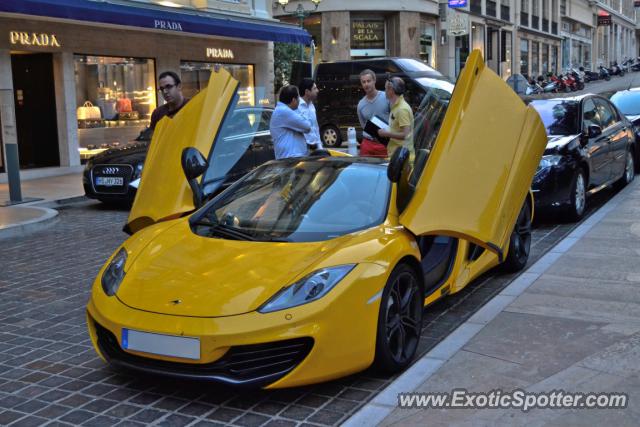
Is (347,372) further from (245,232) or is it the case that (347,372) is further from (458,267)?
(458,267)

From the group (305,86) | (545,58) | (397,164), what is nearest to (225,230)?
(397,164)

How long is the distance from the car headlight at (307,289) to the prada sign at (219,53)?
17.7 m

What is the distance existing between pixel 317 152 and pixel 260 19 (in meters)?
17.1

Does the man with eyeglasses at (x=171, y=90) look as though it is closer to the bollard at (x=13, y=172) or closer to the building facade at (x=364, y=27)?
the bollard at (x=13, y=172)

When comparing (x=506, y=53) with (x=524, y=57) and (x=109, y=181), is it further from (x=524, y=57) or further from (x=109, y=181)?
(x=109, y=181)

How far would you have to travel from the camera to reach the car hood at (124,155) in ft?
36.8

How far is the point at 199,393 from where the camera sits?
161 inches

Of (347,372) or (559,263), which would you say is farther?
(559,263)

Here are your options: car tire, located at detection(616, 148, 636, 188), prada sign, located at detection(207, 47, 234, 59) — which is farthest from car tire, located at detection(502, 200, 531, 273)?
prada sign, located at detection(207, 47, 234, 59)

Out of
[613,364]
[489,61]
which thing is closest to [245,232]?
[613,364]

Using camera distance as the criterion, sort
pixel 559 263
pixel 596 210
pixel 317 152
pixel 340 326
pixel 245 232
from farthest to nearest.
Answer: pixel 596 210
pixel 559 263
pixel 317 152
pixel 245 232
pixel 340 326

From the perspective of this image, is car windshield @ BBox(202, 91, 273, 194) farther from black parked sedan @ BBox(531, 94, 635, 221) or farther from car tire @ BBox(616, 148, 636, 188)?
car tire @ BBox(616, 148, 636, 188)

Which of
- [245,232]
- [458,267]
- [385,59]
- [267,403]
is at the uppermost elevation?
[385,59]

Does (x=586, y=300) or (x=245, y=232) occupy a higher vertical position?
(x=245, y=232)
